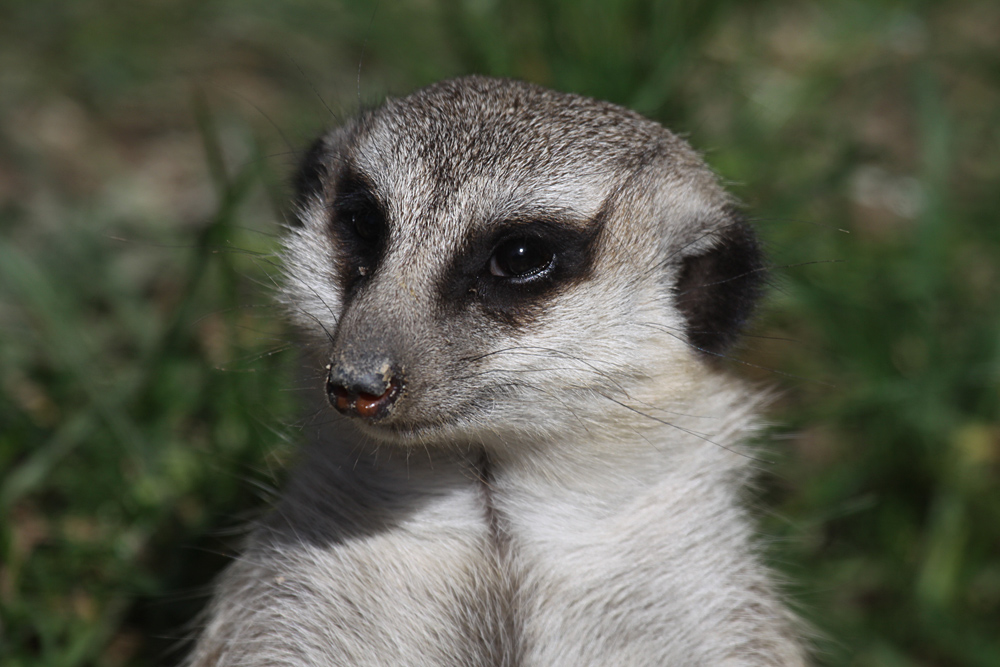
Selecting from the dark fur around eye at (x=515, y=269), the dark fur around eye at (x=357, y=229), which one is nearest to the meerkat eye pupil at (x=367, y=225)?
the dark fur around eye at (x=357, y=229)

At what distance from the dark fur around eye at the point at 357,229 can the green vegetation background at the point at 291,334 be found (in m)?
0.39

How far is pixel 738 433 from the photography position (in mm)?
2949

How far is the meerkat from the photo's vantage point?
96.8 inches

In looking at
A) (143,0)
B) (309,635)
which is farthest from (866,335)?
(143,0)

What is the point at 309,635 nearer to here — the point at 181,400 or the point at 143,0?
the point at 181,400

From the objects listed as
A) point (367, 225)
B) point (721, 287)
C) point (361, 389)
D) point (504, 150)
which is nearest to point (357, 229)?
point (367, 225)

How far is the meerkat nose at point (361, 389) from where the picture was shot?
221 centimetres

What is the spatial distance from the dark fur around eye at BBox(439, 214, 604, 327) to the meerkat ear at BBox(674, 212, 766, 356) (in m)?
0.38

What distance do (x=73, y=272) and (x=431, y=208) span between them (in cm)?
257

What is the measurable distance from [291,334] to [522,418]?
2.75 feet

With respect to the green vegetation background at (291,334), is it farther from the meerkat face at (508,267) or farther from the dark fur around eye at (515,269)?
the dark fur around eye at (515,269)

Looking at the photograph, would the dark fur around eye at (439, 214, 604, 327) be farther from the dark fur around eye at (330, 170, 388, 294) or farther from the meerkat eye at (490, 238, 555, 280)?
the dark fur around eye at (330, 170, 388, 294)

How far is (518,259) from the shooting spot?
97.7 inches

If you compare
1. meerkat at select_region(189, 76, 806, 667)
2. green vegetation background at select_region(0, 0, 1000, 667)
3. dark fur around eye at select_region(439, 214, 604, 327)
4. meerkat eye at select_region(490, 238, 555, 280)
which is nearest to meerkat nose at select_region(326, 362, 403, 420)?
meerkat at select_region(189, 76, 806, 667)
